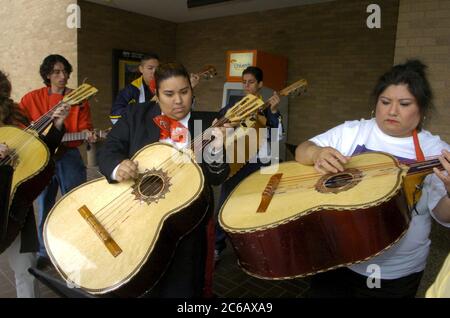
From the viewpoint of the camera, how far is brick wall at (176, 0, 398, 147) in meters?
6.59

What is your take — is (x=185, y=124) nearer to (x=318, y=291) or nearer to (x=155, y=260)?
(x=155, y=260)

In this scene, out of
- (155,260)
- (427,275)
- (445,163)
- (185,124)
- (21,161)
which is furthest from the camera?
(427,275)

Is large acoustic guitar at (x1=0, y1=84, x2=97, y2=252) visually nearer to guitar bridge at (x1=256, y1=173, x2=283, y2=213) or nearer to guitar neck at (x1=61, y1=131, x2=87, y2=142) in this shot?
guitar neck at (x1=61, y1=131, x2=87, y2=142)

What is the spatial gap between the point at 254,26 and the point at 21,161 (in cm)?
712

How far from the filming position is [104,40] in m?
8.59

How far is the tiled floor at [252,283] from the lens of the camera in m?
→ 2.77

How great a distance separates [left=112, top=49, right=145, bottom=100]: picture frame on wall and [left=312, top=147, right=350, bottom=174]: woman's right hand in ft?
25.9

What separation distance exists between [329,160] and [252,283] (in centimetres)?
197

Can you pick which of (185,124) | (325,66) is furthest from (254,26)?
(185,124)

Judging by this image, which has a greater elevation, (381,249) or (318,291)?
(381,249)

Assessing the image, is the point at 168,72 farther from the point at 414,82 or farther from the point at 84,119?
the point at 84,119

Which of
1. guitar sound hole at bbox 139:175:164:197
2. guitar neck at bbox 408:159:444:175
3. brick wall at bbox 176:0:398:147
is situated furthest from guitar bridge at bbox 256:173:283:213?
brick wall at bbox 176:0:398:147

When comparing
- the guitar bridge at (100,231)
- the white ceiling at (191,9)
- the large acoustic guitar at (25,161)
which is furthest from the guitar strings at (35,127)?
the white ceiling at (191,9)

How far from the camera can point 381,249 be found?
4.89ft
